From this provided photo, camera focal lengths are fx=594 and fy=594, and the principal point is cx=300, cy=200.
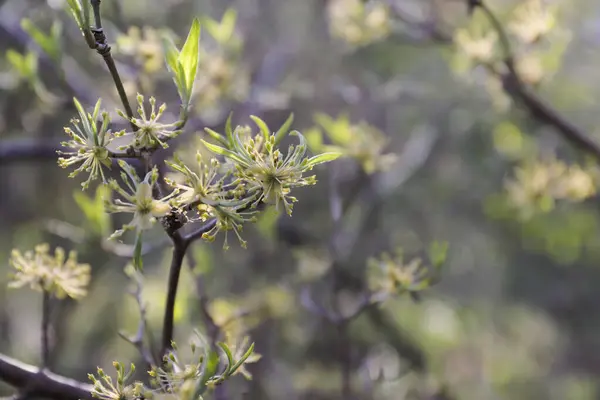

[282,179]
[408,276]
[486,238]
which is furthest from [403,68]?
[282,179]

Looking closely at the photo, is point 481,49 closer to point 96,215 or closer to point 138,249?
point 96,215

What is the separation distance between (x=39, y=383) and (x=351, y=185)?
1.38 m

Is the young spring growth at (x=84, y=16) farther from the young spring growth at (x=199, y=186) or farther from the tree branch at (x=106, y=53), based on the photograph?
the young spring growth at (x=199, y=186)

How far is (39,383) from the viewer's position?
70 cm

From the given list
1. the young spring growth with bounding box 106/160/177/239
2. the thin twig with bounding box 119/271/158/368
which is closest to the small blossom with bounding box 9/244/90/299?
the thin twig with bounding box 119/271/158/368

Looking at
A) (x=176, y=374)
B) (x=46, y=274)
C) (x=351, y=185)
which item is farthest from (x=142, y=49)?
(x=351, y=185)

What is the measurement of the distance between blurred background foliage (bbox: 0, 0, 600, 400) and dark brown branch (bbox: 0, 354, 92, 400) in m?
0.24

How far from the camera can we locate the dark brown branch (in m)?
0.68

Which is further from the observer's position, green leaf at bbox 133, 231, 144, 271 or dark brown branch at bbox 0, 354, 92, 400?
dark brown branch at bbox 0, 354, 92, 400

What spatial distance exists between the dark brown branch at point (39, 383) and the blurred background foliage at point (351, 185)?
24 centimetres

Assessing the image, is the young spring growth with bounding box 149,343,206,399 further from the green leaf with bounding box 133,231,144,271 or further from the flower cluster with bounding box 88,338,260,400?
the green leaf with bounding box 133,231,144,271

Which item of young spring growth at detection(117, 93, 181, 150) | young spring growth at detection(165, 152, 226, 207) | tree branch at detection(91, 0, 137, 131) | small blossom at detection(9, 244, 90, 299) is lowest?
small blossom at detection(9, 244, 90, 299)

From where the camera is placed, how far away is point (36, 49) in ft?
4.59

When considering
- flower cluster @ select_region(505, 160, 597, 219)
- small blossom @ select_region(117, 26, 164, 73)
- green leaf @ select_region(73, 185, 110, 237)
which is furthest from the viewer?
flower cluster @ select_region(505, 160, 597, 219)
